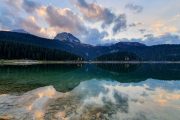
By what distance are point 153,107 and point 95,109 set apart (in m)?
7.36

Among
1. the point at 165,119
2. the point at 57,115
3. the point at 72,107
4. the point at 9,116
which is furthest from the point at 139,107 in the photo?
the point at 9,116

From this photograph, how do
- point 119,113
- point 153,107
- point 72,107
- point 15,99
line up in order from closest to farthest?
point 119,113 < point 72,107 < point 153,107 < point 15,99

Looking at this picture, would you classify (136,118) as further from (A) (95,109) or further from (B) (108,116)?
(A) (95,109)

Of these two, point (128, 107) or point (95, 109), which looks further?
point (128, 107)

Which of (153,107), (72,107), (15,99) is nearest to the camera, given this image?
(72,107)

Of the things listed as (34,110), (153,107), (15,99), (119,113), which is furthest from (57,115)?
(153,107)

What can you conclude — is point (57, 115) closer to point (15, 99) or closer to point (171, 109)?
point (15, 99)

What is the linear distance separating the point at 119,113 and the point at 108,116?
2082 mm

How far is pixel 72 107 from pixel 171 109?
448 inches

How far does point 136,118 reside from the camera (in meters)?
22.4

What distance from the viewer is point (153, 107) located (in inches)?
1118

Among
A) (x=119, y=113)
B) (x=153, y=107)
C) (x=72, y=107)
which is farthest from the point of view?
(x=153, y=107)

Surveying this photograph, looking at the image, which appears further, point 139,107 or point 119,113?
point 139,107

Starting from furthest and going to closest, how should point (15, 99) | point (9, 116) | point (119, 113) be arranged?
point (15, 99) < point (119, 113) < point (9, 116)
